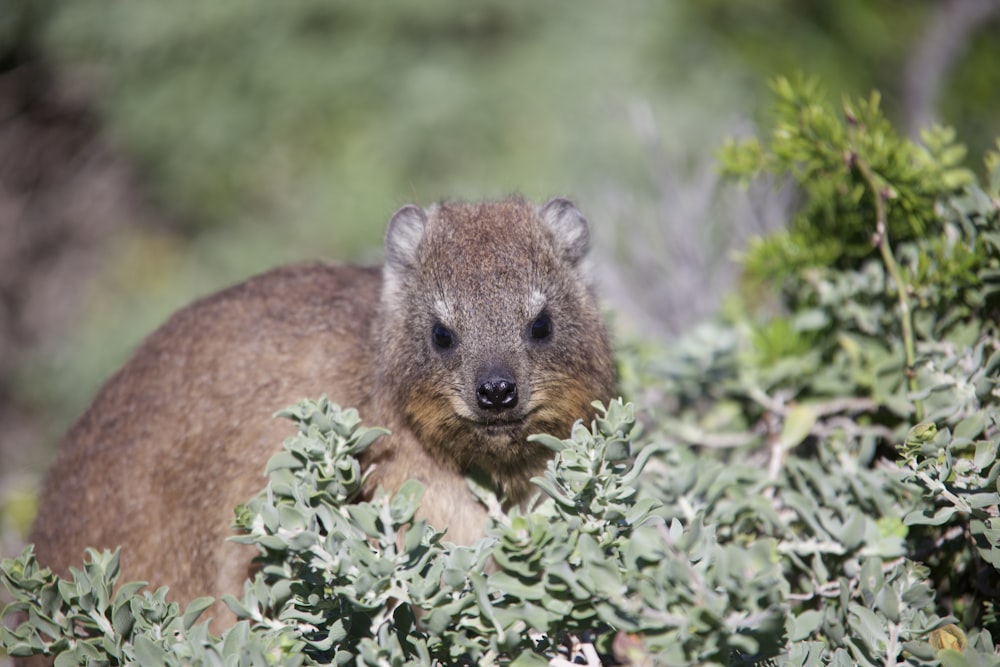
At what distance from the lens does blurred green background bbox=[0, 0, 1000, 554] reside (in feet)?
35.0

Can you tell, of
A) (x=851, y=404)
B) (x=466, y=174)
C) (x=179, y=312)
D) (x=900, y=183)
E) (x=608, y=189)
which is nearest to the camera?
(x=900, y=183)

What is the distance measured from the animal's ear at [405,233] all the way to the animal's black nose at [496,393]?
89cm

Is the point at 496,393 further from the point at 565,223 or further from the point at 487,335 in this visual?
the point at 565,223

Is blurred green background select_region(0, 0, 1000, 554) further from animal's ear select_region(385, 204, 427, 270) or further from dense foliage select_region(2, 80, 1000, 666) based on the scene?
animal's ear select_region(385, 204, 427, 270)

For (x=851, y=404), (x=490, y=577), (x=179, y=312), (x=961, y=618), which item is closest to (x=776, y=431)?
(x=851, y=404)

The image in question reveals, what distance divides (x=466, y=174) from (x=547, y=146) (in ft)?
3.47

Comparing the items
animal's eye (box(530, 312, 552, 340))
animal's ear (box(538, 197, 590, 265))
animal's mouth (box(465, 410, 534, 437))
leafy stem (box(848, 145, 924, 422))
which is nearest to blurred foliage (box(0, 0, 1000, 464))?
animal's ear (box(538, 197, 590, 265))

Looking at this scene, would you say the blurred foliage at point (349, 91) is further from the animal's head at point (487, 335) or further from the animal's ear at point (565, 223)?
the animal's head at point (487, 335)

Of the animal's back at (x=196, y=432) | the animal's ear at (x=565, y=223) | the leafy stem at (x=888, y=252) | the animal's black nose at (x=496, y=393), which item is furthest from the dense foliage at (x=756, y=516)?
the animal's ear at (x=565, y=223)

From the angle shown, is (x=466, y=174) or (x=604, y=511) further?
(x=466, y=174)

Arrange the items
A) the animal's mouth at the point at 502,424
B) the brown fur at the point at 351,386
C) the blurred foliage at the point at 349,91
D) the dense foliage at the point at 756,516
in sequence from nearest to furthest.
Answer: the dense foliage at the point at 756,516
the animal's mouth at the point at 502,424
the brown fur at the point at 351,386
the blurred foliage at the point at 349,91

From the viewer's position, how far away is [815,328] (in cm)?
473

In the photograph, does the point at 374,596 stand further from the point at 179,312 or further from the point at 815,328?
the point at 815,328

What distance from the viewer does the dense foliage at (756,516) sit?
9.25ft
